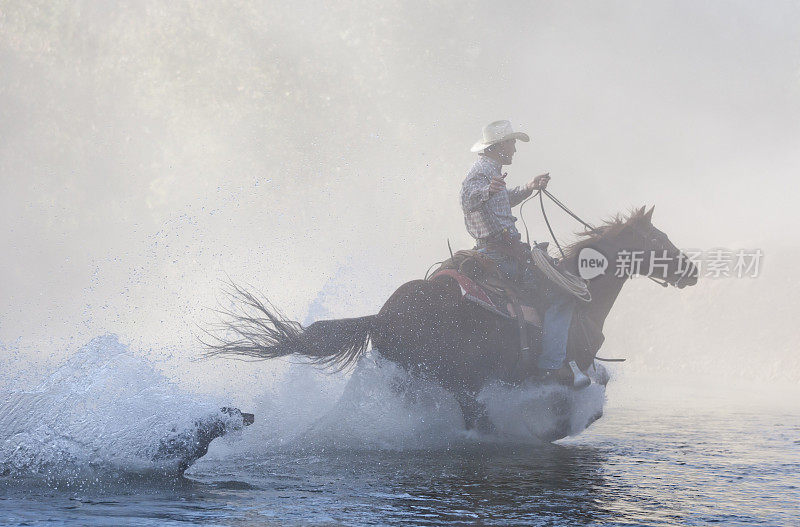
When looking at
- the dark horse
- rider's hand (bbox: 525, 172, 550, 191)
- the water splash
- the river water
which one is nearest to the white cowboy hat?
rider's hand (bbox: 525, 172, 550, 191)

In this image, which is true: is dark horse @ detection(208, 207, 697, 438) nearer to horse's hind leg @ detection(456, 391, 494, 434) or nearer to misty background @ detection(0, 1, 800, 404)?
horse's hind leg @ detection(456, 391, 494, 434)

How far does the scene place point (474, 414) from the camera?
809 centimetres

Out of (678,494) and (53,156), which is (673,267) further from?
(53,156)

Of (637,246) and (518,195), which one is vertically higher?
(518,195)

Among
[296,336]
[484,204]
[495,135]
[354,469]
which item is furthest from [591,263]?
[354,469]

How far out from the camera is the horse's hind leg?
8.02m

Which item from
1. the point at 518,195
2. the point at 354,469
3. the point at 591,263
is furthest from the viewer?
the point at 518,195

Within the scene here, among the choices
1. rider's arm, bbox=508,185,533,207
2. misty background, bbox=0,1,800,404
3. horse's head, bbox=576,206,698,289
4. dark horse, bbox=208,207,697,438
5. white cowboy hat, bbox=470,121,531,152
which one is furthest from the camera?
misty background, bbox=0,1,800,404

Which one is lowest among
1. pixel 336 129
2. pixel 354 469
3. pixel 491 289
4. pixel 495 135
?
pixel 354 469

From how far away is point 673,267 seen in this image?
9.29 metres

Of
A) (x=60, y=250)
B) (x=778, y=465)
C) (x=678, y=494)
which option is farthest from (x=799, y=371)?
(x=60, y=250)

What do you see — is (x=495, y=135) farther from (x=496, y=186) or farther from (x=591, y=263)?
(x=591, y=263)

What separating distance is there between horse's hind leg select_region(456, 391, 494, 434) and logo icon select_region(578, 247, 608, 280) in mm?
1811

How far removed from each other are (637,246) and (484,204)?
1816 mm
